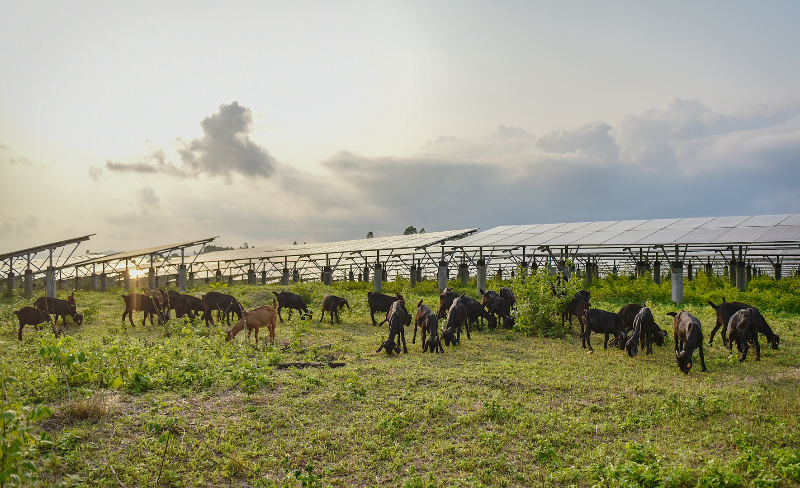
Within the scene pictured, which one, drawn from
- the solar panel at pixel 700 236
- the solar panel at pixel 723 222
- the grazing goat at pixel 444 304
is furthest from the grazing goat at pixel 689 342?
the solar panel at pixel 723 222

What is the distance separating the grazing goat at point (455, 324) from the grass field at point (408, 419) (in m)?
1.40

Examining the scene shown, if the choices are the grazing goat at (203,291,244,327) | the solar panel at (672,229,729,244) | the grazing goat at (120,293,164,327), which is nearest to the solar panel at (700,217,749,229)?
the solar panel at (672,229,729,244)

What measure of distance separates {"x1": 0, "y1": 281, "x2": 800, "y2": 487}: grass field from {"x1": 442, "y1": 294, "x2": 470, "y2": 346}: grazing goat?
55.0 inches

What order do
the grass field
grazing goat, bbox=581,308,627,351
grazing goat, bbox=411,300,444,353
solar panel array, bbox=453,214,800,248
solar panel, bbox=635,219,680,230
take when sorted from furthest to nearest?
solar panel, bbox=635,219,680,230
solar panel array, bbox=453,214,800,248
grazing goat, bbox=581,308,627,351
grazing goat, bbox=411,300,444,353
the grass field

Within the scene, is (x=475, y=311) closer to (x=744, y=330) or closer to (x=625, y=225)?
(x=744, y=330)

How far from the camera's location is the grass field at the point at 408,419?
5.64m

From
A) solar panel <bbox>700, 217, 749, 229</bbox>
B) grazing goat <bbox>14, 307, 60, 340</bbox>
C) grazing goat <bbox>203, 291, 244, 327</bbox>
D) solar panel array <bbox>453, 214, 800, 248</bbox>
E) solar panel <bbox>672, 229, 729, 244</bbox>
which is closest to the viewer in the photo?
grazing goat <bbox>14, 307, 60, 340</bbox>

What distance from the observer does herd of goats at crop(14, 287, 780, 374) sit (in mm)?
10711

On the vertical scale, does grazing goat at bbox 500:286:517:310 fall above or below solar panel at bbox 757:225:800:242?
below

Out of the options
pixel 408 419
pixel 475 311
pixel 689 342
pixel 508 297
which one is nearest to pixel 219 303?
pixel 475 311

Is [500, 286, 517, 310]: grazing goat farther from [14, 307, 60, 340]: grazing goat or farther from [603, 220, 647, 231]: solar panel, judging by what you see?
[603, 220, 647, 231]: solar panel

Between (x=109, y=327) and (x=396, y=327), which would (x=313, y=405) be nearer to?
(x=396, y=327)

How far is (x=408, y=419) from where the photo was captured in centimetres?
714

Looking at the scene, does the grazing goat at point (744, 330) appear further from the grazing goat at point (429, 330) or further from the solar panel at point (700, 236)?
the solar panel at point (700, 236)
